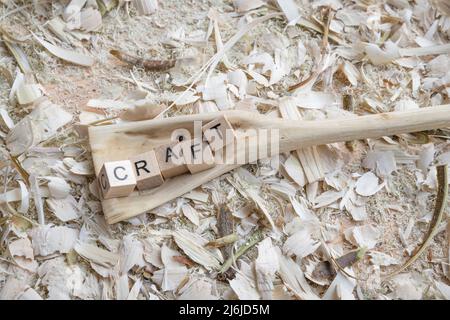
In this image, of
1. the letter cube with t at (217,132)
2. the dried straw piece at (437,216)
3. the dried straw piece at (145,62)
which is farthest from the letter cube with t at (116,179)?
the dried straw piece at (437,216)

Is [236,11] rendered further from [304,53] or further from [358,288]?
[358,288]

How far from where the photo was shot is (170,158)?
1.08 m

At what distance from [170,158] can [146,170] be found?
5cm

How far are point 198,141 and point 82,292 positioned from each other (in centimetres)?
34

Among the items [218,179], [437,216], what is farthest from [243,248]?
[437,216]

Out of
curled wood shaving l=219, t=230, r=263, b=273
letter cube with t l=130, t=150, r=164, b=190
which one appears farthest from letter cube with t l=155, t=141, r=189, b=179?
curled wood shaving l=219, t=230, r=263, b=273

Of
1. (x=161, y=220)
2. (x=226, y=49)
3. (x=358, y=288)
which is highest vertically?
(x=226, y=49)

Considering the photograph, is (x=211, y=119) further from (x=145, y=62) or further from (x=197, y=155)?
(x=145, y=62)

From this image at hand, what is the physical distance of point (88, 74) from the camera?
124 centimetres

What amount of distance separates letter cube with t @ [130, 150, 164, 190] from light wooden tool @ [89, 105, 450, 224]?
2cm

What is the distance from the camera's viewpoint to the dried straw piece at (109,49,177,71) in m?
1.24

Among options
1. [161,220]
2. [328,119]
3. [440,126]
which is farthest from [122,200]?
[440,126]

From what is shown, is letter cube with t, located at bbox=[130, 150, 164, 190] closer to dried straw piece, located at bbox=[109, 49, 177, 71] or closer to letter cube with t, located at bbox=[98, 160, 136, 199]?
letter cube with t, located at bbox=[98, 160, 136, 199]

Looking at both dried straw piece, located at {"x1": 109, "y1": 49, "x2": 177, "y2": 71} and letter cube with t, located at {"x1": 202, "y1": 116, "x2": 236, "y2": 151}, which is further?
dried straw piece, located at {"x1": 109, "y1": 49, "x2": 177, "y2": 71}
